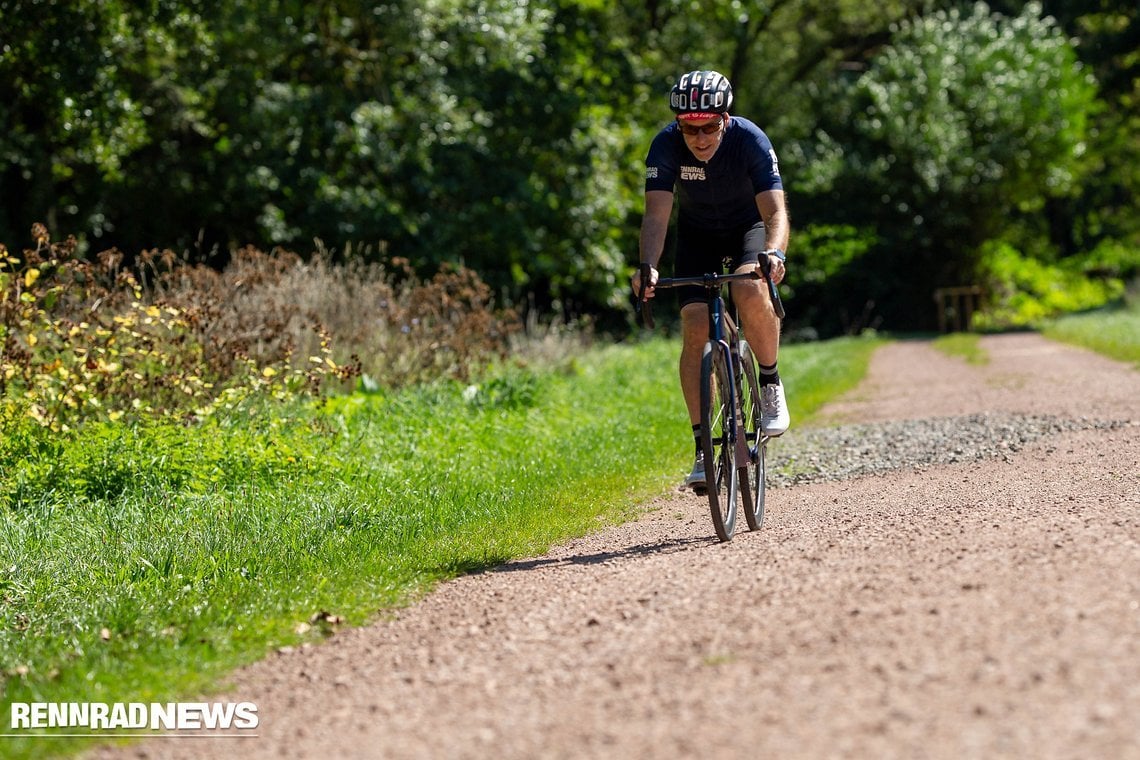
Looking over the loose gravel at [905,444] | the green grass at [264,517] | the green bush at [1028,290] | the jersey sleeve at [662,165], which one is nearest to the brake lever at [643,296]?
the jersey sleeve at [662,165]

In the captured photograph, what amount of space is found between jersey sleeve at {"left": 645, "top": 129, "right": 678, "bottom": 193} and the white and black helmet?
9.9 inches

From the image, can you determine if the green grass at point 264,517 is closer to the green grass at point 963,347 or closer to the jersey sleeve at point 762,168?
the jersey sleeve at point 762,168

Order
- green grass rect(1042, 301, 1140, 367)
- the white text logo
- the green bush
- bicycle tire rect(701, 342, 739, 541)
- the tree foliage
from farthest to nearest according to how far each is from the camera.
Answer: the green bush, the tree foliage, green grass rect(1042, 301, 1140, 367), bicycle tire rect(701, 342, 739, 541), the white text logo

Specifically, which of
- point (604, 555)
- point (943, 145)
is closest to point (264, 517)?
point (604, 555)

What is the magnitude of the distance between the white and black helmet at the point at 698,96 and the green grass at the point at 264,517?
2.29 metres

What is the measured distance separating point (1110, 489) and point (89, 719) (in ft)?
16.4

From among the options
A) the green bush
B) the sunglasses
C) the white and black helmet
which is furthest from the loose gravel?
the green bush

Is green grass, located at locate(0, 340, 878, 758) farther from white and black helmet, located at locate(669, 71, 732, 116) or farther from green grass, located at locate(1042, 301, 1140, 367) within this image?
green grass, located at locate(1042, 301, 1140, 367)

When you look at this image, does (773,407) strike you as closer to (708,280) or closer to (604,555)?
(708,280)

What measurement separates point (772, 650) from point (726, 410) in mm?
2746

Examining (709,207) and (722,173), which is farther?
(709,207)

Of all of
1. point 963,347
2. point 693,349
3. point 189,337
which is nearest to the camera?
point 693,349

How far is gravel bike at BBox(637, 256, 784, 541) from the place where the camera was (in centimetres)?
664

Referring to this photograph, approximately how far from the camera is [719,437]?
6.90 metres
